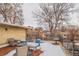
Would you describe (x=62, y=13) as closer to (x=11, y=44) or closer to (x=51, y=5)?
(x=51, y=5)

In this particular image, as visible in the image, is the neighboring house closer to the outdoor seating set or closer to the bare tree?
the bare tree

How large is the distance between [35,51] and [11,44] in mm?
220

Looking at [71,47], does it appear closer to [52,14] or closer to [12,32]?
[52,14]

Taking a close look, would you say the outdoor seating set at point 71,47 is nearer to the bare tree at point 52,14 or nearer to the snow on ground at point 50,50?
the snow on ground at point 50,50

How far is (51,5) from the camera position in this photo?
127 cm

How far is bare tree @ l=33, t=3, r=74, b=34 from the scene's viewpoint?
1.27 m

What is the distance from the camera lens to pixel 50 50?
1270mm

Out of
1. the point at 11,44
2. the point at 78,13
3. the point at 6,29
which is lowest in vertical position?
the point at 11,44

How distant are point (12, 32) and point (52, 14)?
39 centimetres

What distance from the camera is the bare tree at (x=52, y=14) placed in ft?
4.15

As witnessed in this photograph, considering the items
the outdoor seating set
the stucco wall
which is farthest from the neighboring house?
the outdoor seating set

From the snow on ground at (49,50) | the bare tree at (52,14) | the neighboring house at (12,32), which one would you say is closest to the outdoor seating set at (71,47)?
the snow on ground at (49,50)

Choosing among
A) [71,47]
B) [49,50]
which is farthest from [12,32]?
[71,47]

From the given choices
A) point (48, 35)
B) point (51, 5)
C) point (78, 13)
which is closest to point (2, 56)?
point (48, 35)
